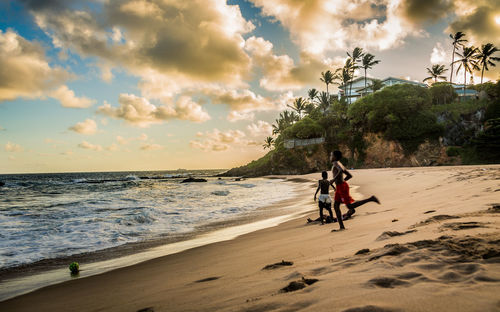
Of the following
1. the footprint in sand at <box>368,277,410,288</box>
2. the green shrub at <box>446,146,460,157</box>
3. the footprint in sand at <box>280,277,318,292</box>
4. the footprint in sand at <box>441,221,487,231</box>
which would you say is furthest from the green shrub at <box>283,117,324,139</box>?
the footprint in sand at <box>368,277,410,288</box>

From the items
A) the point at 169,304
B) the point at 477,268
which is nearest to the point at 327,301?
the point at 477,268

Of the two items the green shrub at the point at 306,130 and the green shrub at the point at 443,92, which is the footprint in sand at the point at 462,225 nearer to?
the green shrub at the point at 306,130

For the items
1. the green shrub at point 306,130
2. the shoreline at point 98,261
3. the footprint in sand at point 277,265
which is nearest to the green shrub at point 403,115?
the green shrub at point 306,130

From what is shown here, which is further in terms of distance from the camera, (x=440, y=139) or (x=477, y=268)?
(x=440, y=139)

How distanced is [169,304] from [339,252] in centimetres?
231

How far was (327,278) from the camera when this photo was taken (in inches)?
98.9

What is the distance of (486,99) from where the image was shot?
40094 mm

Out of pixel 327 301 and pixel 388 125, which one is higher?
pixel 388 125

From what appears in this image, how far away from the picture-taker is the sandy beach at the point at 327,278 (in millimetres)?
1880

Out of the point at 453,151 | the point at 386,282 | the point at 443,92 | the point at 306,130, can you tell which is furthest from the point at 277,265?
the point at 443,92

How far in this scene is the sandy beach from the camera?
188 centimetres

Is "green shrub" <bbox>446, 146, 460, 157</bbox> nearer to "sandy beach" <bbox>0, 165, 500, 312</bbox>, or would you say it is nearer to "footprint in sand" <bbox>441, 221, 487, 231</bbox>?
"sandy beach" <bbox>0, 165, 500, 312</bbox>

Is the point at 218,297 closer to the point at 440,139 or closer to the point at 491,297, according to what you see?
the point at 491,297

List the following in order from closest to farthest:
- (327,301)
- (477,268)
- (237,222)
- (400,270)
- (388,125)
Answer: (327,301), (477,268), (400,270), (237,222), (388,125)
